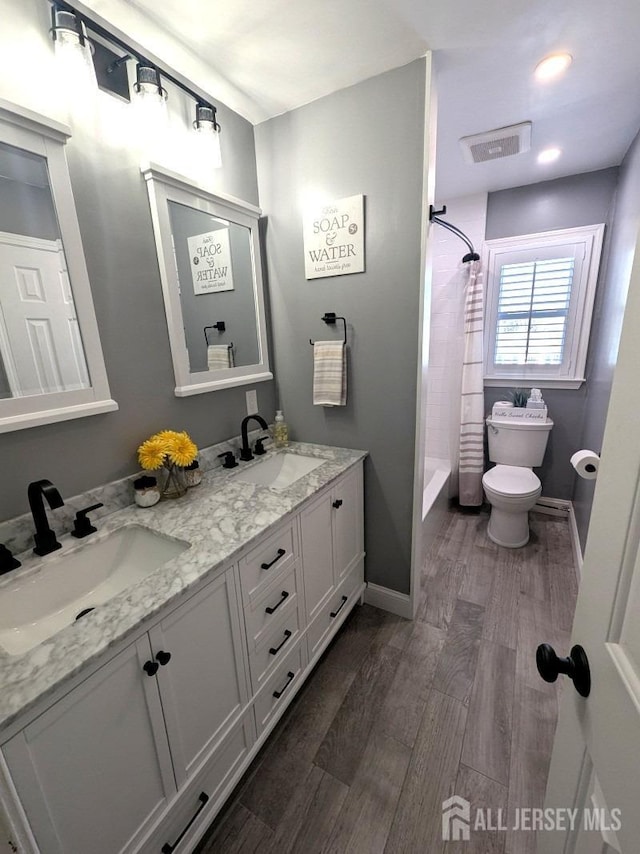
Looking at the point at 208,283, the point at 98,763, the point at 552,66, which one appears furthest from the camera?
the point at 208,283

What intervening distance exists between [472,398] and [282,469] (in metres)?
1.78

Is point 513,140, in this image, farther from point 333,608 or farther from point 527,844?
point 527,844

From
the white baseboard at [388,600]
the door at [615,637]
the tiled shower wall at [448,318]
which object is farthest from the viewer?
the tiled shower wall at [448,318]

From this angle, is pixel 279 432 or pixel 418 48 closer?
pixel 418 48

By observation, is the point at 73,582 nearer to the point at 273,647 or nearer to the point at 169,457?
the point at 169,457

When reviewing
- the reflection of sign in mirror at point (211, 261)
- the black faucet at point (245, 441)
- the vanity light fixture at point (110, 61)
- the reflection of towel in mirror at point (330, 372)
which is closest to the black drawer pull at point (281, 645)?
the black faucet at point (245, 441)

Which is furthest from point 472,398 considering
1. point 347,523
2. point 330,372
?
point 347,523

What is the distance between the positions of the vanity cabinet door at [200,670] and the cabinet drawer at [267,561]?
58mm

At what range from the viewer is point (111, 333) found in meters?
1.28

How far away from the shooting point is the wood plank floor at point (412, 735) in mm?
1106

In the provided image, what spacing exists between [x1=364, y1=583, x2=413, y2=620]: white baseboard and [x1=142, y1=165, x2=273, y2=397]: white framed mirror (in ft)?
4.43

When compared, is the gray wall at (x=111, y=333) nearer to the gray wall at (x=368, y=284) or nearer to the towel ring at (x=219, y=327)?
the towel ring at (x=219, y=327)

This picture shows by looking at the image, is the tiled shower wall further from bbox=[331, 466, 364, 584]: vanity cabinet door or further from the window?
bbox=[331, 466, 364, 584]: vanity cabinet door

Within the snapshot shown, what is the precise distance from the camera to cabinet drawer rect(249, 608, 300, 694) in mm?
1208
